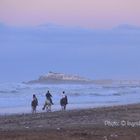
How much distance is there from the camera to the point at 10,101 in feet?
171

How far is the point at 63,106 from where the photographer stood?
127ft

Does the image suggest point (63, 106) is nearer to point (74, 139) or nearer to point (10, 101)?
point (10, 101)

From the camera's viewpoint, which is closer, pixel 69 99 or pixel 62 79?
pixel 69 99

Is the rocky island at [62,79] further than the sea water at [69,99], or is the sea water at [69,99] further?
the rocky island at [62,79]

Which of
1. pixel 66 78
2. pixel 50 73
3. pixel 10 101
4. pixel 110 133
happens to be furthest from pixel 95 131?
pixel 50 73

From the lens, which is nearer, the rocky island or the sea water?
the sea water

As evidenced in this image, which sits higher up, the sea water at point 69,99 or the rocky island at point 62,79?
the rocky island at point 62,79

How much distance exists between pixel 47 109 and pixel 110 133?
19103mm

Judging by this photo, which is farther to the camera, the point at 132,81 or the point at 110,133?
the point at 132,81

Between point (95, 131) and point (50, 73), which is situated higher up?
point (50, 73)

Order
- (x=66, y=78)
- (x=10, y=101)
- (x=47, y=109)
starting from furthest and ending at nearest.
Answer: (x=66, y=78) → (x=10, y=101) → (x=47, y=109)

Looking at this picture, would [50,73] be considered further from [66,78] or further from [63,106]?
[63,106]

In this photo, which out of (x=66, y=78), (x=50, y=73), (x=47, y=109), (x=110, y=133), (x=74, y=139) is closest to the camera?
(x=74, y=139)

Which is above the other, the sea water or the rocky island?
the rocky island
